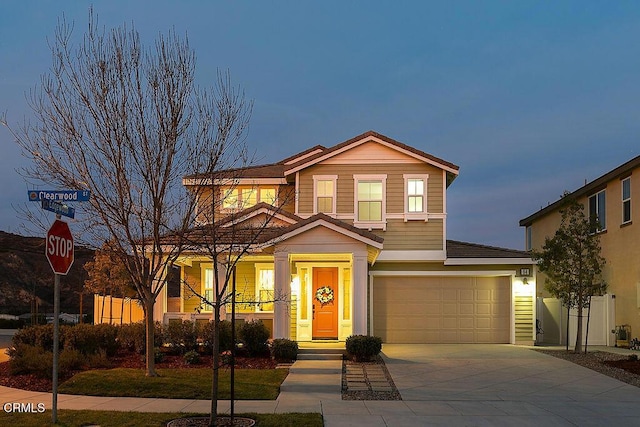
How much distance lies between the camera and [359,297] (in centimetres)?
1545

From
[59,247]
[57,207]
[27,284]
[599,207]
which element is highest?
[599,207]

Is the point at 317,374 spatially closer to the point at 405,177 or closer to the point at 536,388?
the point at 536,388

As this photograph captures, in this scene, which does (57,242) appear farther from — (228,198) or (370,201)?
(370,201)

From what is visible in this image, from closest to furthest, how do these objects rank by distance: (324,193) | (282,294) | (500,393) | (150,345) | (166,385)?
(166,385) → (500,393) → (150,345) → (282,294) → (324,193)

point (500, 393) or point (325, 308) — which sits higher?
point (325, 308)

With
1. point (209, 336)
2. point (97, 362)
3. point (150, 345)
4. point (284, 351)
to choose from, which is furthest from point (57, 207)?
point (284, 351)

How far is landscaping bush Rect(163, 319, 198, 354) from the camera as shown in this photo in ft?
50.1

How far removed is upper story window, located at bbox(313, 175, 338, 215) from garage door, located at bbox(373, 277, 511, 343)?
3.22 metres

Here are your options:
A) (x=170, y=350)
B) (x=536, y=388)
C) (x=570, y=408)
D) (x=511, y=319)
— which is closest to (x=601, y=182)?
(x=511, y=319)

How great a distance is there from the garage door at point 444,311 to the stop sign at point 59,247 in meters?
13.4

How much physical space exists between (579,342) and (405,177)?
7.39m

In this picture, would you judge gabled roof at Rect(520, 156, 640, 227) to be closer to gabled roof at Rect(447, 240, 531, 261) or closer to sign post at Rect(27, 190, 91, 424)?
gabled roof at Rect(447, 240, 531, 261)

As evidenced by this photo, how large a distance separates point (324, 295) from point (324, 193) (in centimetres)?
419

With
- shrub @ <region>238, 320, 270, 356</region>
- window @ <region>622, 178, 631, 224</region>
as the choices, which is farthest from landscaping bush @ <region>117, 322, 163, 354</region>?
window @ <region>622, 178, 631, 224</region>
